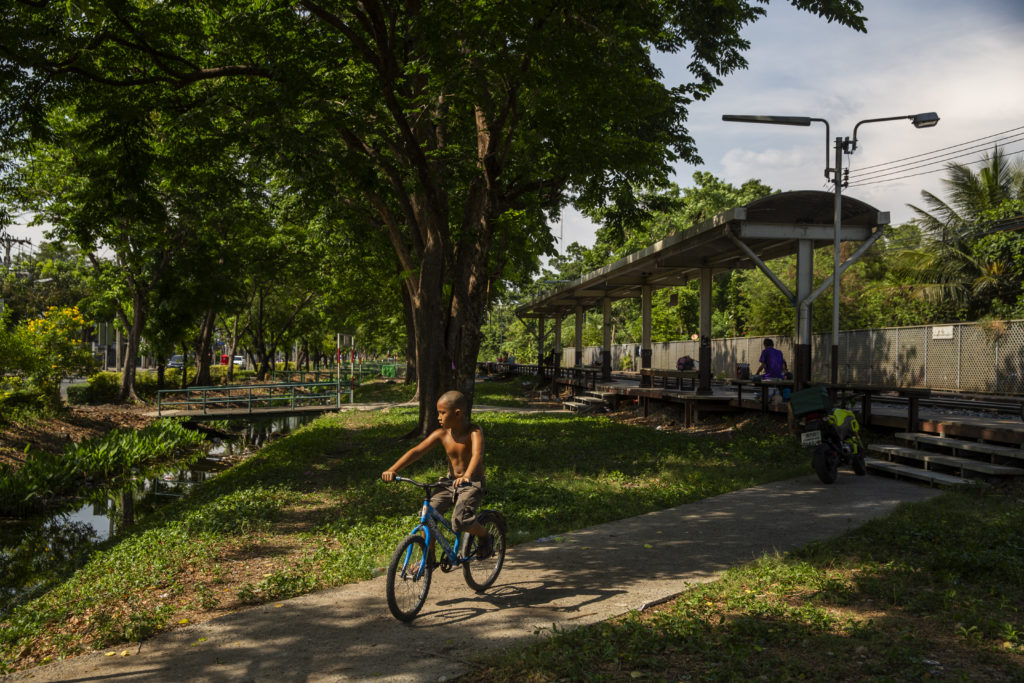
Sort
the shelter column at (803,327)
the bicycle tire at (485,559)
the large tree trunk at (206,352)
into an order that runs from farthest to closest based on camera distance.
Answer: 1. the large tree trunk at (206,352)
2. the shelter column at (803,327)
3. the bicycle tire at (485,559)

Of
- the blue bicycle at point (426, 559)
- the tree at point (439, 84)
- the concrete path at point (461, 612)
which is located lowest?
the concrete path at point (461, 612)

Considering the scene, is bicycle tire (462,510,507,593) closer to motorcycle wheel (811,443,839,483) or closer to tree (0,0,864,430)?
motorcycle wheel (811,443,839,483)

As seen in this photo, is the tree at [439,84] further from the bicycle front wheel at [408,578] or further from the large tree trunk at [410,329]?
the bicycle front wheel at [408,578]

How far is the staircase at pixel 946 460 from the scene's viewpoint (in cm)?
1020

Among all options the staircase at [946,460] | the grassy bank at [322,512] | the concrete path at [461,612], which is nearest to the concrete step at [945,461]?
the staircase at [946,460]

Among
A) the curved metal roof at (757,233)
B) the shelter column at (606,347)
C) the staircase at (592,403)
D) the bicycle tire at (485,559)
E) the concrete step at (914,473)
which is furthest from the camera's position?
the shelter column at (606,347)

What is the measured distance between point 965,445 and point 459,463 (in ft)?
27.7

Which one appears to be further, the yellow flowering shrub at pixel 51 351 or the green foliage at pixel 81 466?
the yellow flowering shrub at pixel 51 351

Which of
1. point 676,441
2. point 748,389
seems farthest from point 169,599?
point 748,389

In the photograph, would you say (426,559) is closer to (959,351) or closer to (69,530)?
(69,530)

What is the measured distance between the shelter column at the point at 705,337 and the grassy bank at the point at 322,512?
1.89 metres

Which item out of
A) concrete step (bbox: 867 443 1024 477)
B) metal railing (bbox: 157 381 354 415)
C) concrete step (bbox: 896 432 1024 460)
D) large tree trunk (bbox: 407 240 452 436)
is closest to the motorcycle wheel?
concrete step (bbox: 867 443 1024 477)

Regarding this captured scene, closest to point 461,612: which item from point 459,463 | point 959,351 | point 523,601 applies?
point 523,601

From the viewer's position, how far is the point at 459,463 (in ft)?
20.3
